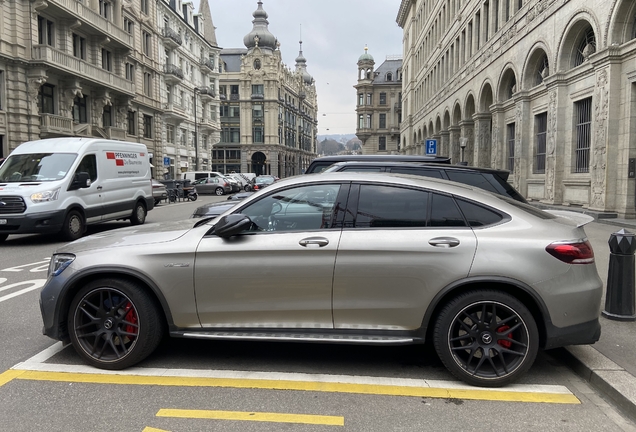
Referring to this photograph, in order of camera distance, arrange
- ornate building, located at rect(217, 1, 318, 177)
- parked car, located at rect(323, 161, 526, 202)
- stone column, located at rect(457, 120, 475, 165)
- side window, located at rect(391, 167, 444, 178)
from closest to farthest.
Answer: parked car, located at rect(323, 161, 526, 202), side window, located at rect(391, 167, 444, 178), stone column, located at rect(457, 120, 475, 165), ornate building, located at rect(217, 1, 318, 177)

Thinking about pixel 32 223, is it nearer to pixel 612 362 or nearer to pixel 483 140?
pixel 612 362

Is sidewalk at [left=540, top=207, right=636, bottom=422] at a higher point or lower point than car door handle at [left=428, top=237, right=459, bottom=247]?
lower

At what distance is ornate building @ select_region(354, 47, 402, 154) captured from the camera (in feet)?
288

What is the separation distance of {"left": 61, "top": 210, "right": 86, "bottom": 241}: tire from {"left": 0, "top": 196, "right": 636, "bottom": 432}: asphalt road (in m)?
7.07

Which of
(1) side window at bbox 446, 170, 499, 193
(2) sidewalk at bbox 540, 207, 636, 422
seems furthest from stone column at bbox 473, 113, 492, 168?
(2) sidewalk at bbox 540, 207, 636, 422

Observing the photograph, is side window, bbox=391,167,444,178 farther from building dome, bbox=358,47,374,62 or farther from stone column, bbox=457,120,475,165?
building dome, bbox=358,47,374,62

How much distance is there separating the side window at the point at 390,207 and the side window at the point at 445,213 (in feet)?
0.24

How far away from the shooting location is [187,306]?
3.96 meters

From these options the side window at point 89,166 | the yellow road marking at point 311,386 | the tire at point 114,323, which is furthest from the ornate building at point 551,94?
the tire at point 114,323

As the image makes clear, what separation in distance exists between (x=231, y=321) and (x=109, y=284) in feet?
3.44

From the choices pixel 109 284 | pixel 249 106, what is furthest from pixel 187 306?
pixel 249 106

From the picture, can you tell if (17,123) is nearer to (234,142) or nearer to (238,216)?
(238,216)

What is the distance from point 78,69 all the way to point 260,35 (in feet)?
223

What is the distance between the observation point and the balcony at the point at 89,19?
93.1 feet
